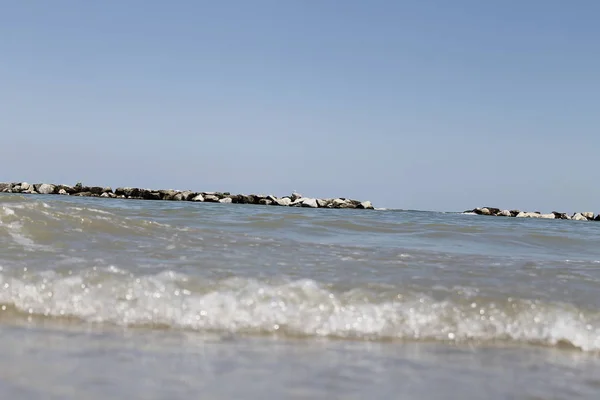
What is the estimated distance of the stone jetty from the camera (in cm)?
2492

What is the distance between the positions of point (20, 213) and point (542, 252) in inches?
202

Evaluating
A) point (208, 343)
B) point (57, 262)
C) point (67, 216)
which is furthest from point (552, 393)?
point (67, 216)

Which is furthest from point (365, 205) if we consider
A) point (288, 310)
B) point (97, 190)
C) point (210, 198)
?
point (288, 310)

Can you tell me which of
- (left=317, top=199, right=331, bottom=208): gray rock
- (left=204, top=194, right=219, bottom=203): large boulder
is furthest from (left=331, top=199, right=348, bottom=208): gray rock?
(left=204, top=194, right=219, bottom=203): large boulder

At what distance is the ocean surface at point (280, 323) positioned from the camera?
5.70 feet

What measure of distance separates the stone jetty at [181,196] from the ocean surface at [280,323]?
20.4m

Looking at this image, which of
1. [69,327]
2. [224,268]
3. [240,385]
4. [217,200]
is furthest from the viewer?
[217,200]

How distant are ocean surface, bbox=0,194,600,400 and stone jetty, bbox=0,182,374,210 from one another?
20376 mm

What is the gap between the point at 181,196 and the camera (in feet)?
84.9

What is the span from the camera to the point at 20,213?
4.95m

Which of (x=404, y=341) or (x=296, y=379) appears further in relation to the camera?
(x=404, y=341)

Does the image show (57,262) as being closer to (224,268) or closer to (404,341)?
(224,268)

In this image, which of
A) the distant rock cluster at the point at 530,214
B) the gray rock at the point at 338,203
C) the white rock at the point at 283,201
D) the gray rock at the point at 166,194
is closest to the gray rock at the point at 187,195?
the gray rock at the point at 166,194

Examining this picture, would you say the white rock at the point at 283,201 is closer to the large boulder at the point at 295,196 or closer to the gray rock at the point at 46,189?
the large boulder at the point at 295,196
